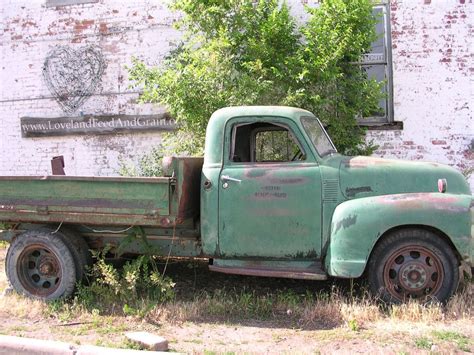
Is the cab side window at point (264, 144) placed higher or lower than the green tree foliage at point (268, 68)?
lower

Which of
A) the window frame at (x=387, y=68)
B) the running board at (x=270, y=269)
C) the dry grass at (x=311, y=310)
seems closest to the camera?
the dry grass at (x=311, y=310)

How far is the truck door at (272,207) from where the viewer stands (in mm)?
4754

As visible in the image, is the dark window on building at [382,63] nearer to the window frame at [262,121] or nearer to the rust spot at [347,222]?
the window frame at [262,121]

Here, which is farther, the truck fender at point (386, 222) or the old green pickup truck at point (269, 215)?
the old green pickup truck at point (269, 215)

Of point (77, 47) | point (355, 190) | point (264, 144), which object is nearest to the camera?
point (355, 190)

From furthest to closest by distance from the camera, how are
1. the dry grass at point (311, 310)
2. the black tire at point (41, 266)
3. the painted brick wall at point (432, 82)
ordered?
the painted brick wall at point (432, 82)
the black tire at point (41, 266)
the dry grass at point (311, 310)

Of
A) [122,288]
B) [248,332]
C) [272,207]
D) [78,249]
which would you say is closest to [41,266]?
[78,249]

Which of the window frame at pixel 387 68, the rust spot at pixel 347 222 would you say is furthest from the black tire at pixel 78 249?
the window frame at pixel 387 68

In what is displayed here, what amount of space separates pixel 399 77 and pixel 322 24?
202 cm

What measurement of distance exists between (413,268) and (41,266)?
12.1ft

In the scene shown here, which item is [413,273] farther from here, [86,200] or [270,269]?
[86,200]

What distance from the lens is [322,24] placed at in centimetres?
717

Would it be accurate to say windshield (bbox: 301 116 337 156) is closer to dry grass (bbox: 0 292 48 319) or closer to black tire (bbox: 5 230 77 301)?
black tire (bbox: 5 230 77 301)

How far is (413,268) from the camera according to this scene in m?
4.54
